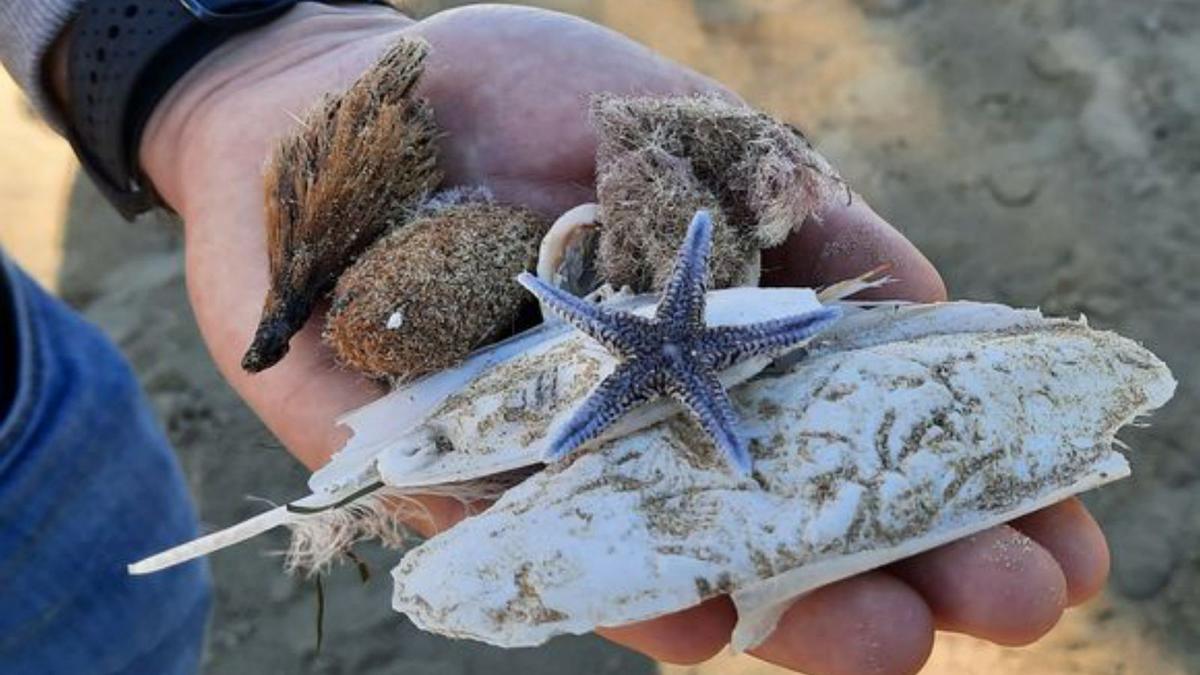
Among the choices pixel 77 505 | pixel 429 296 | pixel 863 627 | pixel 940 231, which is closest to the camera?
pixel 863 627

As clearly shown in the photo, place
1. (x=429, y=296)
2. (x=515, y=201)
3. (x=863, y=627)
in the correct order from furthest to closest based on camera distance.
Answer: (x=515, y=201) → (x=429, y=296) → (x=863, y=627)

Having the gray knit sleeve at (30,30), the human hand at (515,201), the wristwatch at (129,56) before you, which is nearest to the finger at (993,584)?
the human hand at (515,201)

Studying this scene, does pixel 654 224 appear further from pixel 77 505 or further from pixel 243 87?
pixel 77 505

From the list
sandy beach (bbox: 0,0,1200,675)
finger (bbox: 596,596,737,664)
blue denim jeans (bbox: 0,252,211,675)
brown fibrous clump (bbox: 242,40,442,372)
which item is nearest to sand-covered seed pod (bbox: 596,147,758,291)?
brown fibrous clump (bbox: 242,40,442,372)

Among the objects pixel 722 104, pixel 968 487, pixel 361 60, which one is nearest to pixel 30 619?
pixel 361 60

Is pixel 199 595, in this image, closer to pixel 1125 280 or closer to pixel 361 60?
pixel 361 60

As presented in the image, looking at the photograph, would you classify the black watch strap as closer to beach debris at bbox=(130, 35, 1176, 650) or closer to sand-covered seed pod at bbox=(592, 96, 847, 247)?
beach debris at bbox=(130, 35, 1176, 650)

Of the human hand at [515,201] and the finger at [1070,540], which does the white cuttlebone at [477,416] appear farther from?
the finger at [1070,540]

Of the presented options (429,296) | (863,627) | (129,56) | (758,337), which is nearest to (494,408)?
(429,296)
